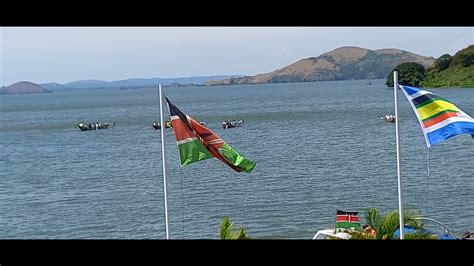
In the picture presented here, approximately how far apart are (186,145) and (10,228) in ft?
44.7

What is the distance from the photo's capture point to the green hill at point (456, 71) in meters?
25.9

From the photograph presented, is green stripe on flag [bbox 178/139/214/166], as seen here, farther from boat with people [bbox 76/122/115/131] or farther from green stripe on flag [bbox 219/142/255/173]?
boat with people [bbox 76/122/115/131]

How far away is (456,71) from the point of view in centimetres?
2980

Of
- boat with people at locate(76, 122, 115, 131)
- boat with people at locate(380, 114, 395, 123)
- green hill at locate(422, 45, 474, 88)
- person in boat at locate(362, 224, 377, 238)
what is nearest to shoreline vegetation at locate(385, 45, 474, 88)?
green hill at locate(422, 45, 474, 88)

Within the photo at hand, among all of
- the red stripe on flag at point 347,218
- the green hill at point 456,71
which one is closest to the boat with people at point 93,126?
the green hill at point 456,71

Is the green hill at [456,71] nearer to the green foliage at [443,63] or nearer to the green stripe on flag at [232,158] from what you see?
the green foliage at [443,63]

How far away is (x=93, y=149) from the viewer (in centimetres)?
2911

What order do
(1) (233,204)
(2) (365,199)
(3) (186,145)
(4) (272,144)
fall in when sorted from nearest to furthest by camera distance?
(3) (186,145) < (1) (233,204) < (2) (365,199) < (4) (272,144)

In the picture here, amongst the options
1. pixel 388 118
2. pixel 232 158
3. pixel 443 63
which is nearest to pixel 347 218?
pixel 232 158

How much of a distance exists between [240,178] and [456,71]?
13315 mm

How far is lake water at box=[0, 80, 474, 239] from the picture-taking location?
53.2 ft

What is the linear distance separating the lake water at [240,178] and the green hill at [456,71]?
4.78 ft

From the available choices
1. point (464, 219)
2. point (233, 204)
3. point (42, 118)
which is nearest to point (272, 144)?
point (233, 204)
